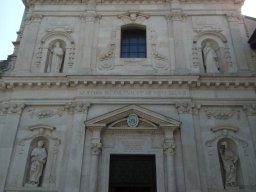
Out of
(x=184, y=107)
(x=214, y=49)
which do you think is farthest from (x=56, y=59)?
(x=214, y=49)

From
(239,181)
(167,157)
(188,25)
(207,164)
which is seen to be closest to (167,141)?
(167,157)

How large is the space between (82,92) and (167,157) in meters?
4.89

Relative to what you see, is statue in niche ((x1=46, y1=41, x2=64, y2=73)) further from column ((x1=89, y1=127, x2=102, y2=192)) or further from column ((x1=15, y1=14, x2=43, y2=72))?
column ((x1=89, y1=127, x2=102, y2=192))

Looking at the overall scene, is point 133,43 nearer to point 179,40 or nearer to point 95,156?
point 179,40

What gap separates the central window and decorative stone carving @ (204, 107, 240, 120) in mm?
4407

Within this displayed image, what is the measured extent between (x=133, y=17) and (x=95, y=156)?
8.09m

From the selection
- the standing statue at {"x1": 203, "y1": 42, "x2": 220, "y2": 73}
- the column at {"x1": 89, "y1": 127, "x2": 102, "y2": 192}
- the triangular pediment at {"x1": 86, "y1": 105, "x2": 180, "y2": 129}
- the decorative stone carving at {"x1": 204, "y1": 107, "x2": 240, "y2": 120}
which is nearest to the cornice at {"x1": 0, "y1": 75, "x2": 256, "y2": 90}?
the standing statue at {"x1": 203, "y1": 42, "x2": 220, "y2": 73}

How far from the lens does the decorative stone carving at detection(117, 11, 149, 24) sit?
56.8 ft

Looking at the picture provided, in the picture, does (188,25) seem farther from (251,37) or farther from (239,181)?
(239,181)

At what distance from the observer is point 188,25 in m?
17.2

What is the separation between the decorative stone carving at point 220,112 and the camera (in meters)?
14.3

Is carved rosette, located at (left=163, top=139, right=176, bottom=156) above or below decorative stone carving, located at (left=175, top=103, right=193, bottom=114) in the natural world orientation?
below

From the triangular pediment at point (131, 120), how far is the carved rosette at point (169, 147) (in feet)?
2.32

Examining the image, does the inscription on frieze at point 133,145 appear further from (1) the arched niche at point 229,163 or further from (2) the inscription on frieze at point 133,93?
(1) the arched niche at point 229,163
